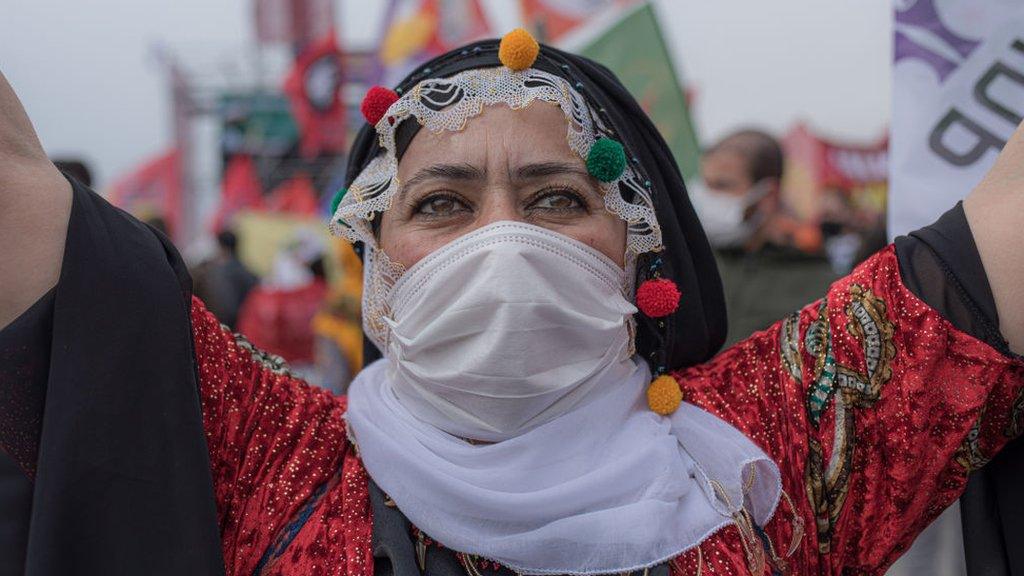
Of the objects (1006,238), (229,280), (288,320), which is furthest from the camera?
(229,280)

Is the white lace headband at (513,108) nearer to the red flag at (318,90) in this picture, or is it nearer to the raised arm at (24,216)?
the raised arm at (24,216)

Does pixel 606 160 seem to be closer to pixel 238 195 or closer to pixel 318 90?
pixel 238 195

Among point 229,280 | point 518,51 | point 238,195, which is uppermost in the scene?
point 518,51

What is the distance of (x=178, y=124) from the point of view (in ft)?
85.1

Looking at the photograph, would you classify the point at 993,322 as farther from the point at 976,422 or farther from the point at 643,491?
the point at 643,491

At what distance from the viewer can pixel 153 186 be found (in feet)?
59.2

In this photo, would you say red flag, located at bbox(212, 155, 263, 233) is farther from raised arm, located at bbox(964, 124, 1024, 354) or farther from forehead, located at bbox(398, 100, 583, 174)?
raised arm, located at bbox(964, 124, 1024, 354)

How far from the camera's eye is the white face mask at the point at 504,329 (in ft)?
5.18

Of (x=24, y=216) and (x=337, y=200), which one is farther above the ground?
(x=24, y=216)

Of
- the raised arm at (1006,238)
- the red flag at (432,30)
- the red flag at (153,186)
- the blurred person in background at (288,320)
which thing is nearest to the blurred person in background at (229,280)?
the blurred person in background at (288,320)

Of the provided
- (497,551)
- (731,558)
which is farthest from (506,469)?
(731,558)

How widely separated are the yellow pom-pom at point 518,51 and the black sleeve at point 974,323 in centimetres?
80

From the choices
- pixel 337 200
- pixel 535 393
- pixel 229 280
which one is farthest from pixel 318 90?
pixel 535 393

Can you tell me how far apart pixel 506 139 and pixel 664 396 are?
0.60 m
